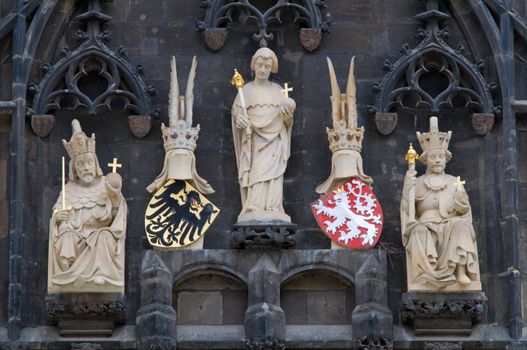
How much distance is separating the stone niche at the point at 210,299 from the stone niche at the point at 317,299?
50 centimetres

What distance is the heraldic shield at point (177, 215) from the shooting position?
1234 inches

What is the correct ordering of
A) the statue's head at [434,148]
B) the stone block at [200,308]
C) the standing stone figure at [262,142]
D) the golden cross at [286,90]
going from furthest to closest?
the golden cross at [286,90] → the statue's head at [434,148] → the standing stone figure at [262,142] → the stone block at [200,308]

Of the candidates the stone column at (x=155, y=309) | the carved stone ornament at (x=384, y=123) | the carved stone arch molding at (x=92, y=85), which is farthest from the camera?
the carved stone ornament at (x=384, y=123)

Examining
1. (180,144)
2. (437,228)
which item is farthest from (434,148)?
(180,144)

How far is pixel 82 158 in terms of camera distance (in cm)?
3152

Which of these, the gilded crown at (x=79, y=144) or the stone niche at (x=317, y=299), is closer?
the stone niche at (x=317, y=299)

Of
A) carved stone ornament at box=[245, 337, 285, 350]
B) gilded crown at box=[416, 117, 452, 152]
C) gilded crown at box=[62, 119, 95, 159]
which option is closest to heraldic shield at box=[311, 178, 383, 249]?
gilded crown at box=[416, 117, 452, 152]

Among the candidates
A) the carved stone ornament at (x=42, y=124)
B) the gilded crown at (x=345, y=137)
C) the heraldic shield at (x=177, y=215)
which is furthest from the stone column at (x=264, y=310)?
the carved stone ornament at (x=42, y=124)

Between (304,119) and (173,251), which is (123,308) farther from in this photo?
(304,119)

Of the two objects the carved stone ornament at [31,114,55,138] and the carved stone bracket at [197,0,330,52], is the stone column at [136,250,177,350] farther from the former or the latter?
the carved stone bracket at [197,0,330,52]

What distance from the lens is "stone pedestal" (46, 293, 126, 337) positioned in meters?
30.9

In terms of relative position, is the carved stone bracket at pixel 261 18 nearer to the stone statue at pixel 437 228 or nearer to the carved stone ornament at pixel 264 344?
the stone statue at pixel 437 228

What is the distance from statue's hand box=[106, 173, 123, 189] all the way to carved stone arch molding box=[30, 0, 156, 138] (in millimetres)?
723

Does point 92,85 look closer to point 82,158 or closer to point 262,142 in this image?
point 82,158
